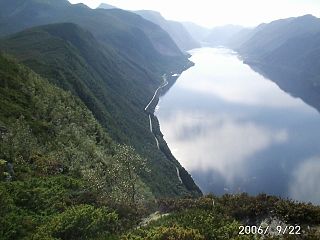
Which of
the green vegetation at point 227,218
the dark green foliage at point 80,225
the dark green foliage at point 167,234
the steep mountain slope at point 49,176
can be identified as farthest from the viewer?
the steep mountain slope at point 49,176

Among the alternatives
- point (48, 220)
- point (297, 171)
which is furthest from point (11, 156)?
point (297, 171)

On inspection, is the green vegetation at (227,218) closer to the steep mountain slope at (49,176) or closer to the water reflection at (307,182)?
the steep mountain slope at (49,176)

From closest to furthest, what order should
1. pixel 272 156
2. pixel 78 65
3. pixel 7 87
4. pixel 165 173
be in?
pixel 7 87
pixel 165 173
pixel 272 156
pixel 78 65

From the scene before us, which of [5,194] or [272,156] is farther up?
[5,194]

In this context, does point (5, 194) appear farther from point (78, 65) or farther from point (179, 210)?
point (78, 65)

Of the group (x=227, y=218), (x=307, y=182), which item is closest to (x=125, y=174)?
(x=227, y=218)
